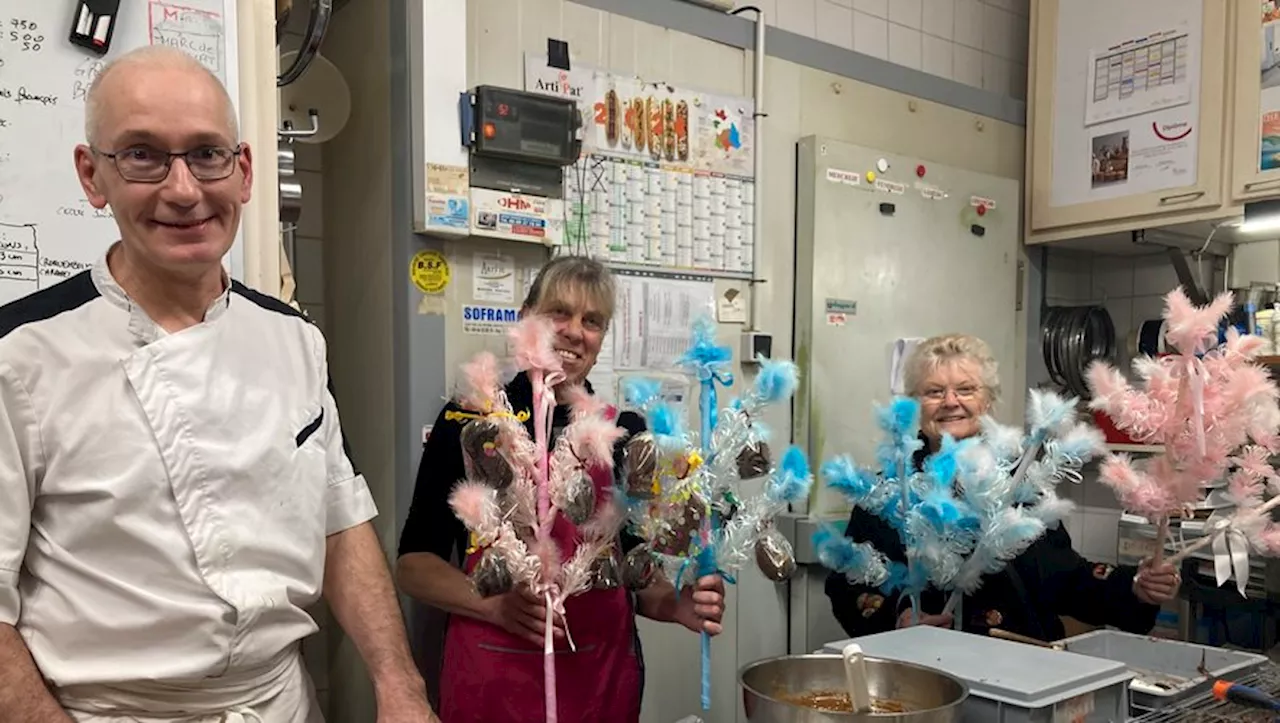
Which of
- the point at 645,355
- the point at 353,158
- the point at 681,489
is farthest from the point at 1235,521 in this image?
the point at 353,158

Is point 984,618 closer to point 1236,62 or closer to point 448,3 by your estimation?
point 448,3

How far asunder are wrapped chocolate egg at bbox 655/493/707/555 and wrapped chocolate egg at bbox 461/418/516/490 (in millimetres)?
220

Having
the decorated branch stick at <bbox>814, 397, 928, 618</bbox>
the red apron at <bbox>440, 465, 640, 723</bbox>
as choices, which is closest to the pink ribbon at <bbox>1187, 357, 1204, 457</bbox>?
the decorated branch stick at <bbox>814, 397, 928, 618</bbox>

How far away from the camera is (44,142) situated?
130 cm

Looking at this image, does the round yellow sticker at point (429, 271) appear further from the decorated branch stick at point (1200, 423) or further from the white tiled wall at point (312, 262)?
the decorated branch stick at point (1200, 423)

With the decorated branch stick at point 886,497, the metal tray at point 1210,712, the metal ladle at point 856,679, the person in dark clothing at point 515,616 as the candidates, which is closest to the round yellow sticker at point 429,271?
the person in dark clothing at point 515,616

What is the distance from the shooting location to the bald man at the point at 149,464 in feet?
3.55

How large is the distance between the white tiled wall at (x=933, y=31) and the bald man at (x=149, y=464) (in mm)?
2083

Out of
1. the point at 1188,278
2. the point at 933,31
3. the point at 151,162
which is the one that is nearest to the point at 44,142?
the point at 151,162

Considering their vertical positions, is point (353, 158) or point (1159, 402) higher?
point (353, 158)

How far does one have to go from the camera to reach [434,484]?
1.70 m

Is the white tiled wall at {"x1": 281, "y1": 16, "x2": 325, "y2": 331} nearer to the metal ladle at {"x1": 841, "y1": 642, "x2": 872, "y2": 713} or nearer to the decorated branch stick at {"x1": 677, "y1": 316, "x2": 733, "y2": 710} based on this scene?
the decorated branch stick at {"x1": 677, "y1": 316, "x2": 733, "y2": 710}

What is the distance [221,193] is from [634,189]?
1191mm

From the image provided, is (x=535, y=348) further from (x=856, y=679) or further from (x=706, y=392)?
(x=856, y=679)
